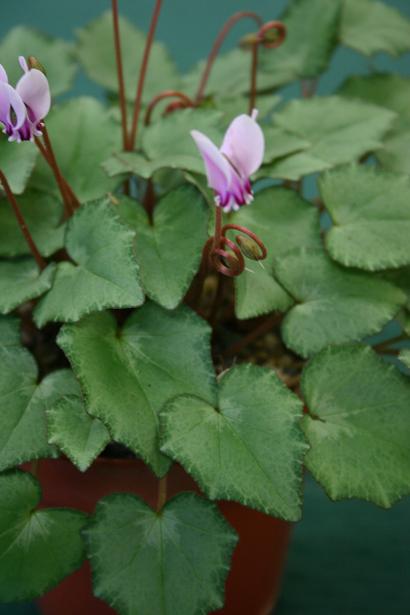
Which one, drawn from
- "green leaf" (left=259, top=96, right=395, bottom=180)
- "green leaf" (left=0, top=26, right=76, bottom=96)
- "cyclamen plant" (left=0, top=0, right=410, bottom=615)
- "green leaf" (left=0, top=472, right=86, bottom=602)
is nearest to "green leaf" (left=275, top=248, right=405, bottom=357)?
"cyclamen plant" (left=0, top=0, right=410, bottom=615)

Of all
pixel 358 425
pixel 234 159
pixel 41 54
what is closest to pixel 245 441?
pixel 358 425

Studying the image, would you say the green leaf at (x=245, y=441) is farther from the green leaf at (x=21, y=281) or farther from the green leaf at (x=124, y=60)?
the green leaf at (x=124, y=60)

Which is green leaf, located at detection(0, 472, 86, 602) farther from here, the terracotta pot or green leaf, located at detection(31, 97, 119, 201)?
green leaf, located at detection(31, 97, 119, 201)

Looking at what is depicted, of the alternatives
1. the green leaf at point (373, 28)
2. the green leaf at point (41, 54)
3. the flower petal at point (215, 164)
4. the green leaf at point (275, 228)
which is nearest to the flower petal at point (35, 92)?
the flower petal at point (215, 164)

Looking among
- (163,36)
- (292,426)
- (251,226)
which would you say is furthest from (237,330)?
(163,36)

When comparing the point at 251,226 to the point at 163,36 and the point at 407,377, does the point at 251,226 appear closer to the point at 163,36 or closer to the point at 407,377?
the point at 407,377

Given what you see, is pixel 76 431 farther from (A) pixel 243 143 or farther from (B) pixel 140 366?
(A) pixel 243 143
